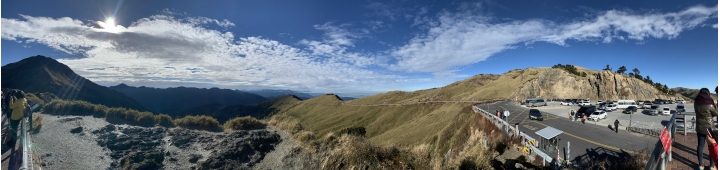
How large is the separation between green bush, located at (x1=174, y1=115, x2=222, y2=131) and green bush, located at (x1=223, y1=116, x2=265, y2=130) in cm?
69

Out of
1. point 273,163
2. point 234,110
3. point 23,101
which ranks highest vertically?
point 23,101

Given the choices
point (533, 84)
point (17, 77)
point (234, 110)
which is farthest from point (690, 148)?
point (234, 110)

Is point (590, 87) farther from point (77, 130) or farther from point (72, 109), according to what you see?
point (72, 109)

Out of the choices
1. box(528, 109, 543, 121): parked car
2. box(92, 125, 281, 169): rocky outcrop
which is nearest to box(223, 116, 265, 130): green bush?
box(92, 125, 281, 169): rocky outcrop

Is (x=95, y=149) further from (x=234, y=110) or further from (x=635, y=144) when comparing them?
(x=234, y=110)

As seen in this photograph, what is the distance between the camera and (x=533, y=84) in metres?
→ 77.7

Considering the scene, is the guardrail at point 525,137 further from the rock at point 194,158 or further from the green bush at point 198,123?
the green bush at point 198,123

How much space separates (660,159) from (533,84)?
86474mm

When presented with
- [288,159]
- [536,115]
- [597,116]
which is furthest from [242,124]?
[597,116]

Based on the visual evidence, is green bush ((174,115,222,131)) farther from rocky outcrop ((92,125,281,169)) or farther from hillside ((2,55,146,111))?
hillside ((2,55,146,111))

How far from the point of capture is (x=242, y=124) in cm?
1470

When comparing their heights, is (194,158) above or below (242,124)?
below

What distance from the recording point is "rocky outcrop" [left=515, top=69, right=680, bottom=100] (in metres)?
70.5

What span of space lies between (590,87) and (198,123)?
324ft
